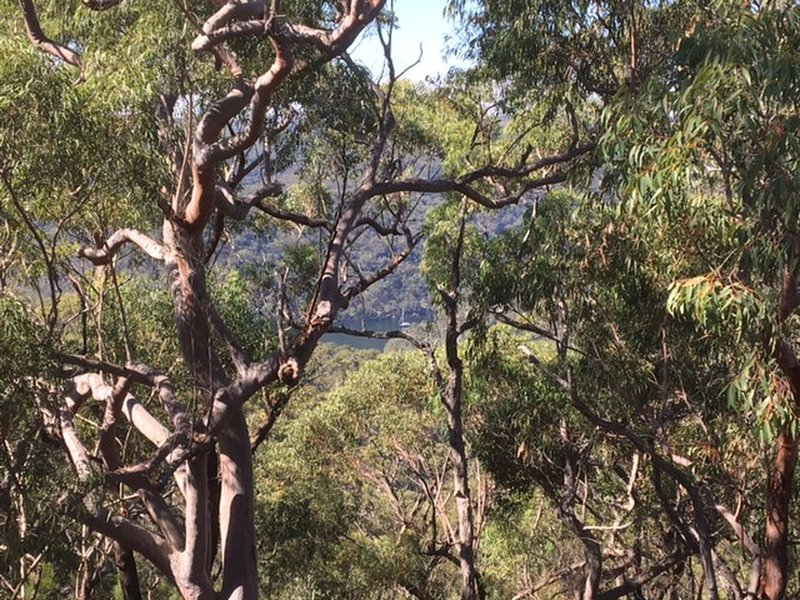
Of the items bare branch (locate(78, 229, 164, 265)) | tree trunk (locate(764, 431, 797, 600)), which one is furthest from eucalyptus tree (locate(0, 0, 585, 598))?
tree trunk (locate(764, 431, 797, 600))

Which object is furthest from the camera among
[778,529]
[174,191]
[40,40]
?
[40,40]

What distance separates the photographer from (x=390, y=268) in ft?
18.5

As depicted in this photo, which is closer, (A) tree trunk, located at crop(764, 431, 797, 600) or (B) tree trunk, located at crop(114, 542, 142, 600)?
(A) tree trunk, located at crop(764, 431, 797, 600)

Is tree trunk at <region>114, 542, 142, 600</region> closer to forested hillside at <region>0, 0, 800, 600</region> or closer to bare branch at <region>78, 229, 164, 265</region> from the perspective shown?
forested hillside at <region>0, 0, 800, 600</region>

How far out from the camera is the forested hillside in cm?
352

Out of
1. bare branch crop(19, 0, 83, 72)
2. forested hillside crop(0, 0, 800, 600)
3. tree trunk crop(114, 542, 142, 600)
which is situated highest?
bare branch crop(19, 0, 83, 72)

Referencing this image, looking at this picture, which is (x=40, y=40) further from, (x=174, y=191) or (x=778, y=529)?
(x=778, y=529)

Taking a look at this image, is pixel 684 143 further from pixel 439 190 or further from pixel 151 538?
pixel 151 538

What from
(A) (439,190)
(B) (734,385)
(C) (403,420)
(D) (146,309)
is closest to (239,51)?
A: (A) (439,190)

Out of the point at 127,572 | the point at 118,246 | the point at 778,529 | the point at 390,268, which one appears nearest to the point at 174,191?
the point at 118,246

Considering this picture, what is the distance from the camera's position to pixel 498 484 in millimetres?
7852

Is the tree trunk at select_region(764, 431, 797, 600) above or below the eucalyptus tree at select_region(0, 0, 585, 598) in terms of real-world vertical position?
below

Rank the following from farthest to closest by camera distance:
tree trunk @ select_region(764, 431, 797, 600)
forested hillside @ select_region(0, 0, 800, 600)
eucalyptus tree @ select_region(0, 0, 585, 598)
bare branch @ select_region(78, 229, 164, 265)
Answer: bare branch @ select_region(78, 229, 164, 265)
tree trunk @ select_region(764, 431, 797, 600)
eucalyptus tree @ select_region(0, 0, 585, 598)
forested hillside @ select_region(0, 0, 800, 600)

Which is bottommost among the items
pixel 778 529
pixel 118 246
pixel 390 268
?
pixel 778 529
